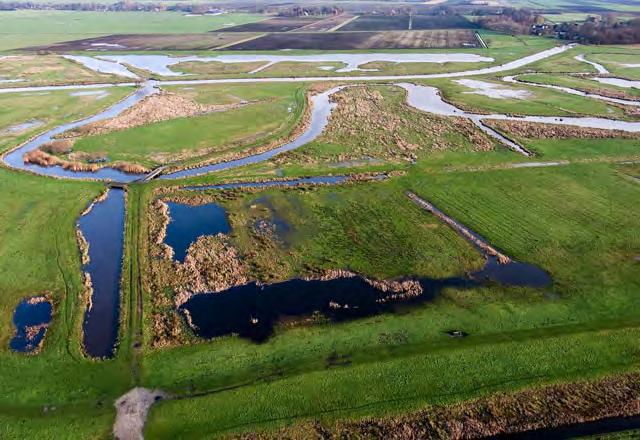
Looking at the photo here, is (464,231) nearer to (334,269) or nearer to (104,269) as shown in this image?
(334,269)

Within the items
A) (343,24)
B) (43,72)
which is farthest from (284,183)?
(343,24)

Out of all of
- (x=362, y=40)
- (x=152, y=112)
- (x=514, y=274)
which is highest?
(x=362, y=40)

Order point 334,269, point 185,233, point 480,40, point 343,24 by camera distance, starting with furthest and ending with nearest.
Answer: point 343,24 < point 480,40 < point 185,233 < point 334,269

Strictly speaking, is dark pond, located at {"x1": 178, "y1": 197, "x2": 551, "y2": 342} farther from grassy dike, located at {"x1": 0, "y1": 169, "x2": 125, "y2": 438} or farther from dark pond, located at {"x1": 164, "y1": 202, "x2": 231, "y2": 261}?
grassy dike, located at {"x1": 0, "y1": 169, "x2": 125, "y2": 438}

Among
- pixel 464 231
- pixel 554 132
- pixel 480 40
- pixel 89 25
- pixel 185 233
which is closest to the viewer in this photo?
pixel 464 231

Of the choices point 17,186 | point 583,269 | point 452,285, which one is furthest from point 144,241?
point 583,269

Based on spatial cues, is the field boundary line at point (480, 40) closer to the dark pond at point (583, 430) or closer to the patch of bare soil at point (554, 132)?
the patch of bare soil at point (554, 132)

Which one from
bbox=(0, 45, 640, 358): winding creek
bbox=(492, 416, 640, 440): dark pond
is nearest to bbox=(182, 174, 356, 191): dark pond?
bbox=(0, 45, 640, 358): winding creek

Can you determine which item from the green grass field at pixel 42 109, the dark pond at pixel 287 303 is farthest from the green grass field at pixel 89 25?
the dark pond at pixel 287 303
